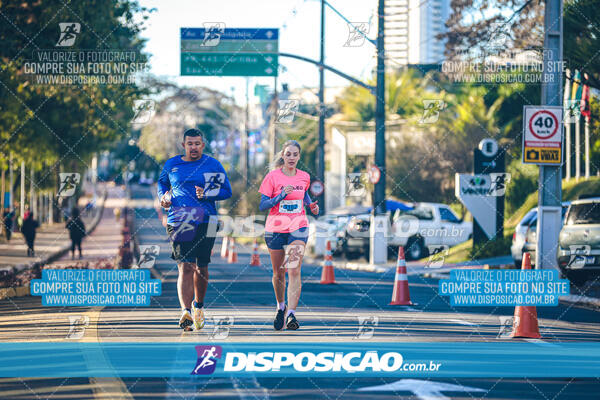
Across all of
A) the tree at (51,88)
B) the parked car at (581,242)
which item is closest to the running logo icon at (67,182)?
the tree at (51,88)

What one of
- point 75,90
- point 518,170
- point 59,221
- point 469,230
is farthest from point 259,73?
point 59,221

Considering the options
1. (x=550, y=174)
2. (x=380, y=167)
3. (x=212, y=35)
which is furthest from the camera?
(x=380, y=167)

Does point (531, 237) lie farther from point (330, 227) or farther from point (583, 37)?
point (330, 227)

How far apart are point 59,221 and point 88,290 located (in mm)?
58830

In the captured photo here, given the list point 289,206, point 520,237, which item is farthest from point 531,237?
point 289,206

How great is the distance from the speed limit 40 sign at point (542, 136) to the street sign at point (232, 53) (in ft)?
36.9

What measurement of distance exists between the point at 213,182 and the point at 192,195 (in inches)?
10.3

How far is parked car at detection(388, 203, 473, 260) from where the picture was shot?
97.5 ft

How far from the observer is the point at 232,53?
2741cm

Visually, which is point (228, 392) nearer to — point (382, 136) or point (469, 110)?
point (382, 136)

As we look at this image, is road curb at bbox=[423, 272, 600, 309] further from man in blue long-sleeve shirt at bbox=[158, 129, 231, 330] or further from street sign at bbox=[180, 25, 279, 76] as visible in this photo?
street sign at bbox=[180, 25, 279, 76]

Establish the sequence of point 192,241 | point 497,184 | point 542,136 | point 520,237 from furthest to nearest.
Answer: point 497,184, point 520,237, point 542,136, point 192,241

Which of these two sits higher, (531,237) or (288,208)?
(288,208)

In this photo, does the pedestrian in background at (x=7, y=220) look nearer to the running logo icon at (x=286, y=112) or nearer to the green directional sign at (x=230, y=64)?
the green directional sign at (x=230, y=64)
